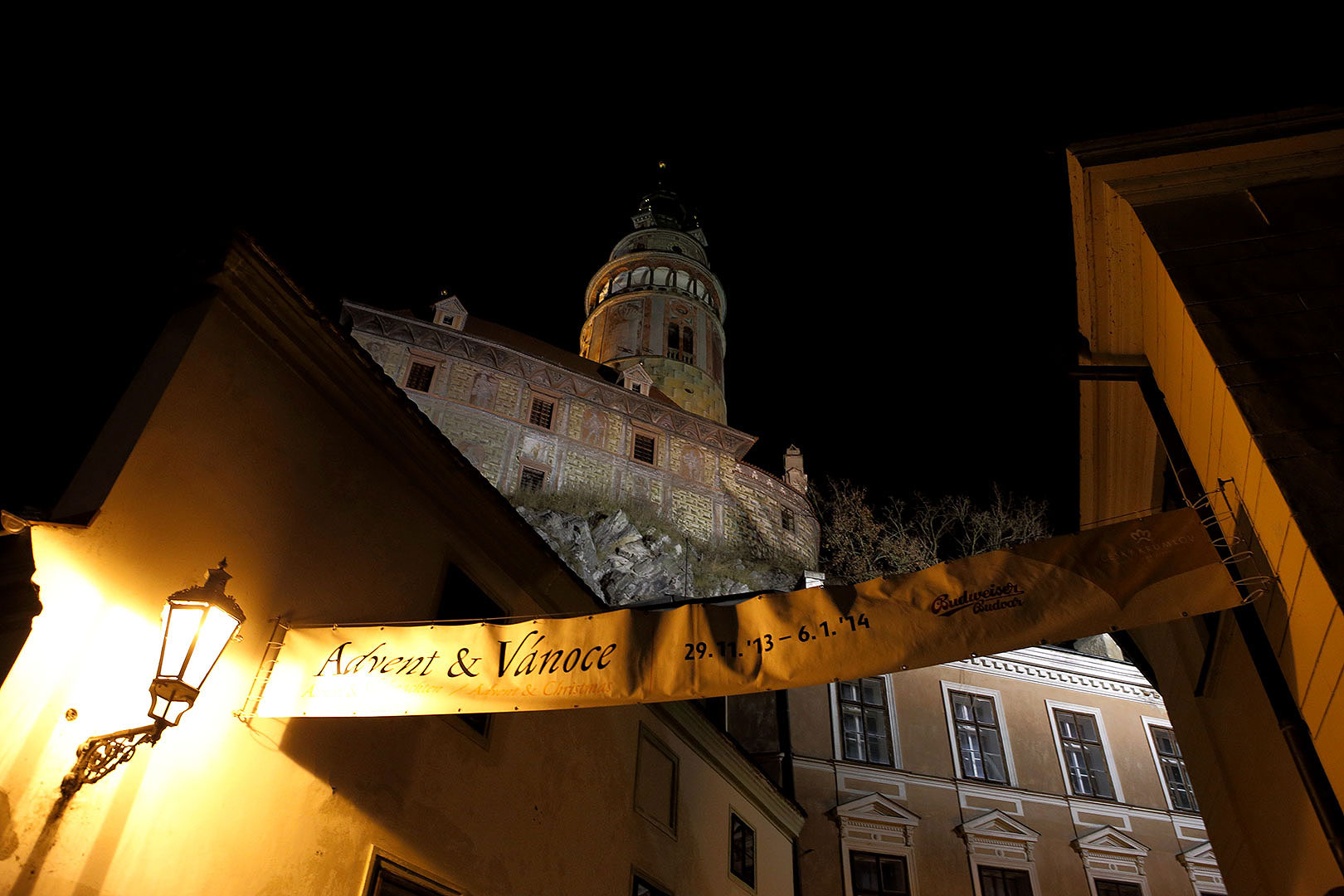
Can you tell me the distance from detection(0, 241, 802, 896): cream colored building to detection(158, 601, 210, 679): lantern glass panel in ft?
1.75

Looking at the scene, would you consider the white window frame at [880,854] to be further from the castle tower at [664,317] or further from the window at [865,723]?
the castle tower at [664,317]

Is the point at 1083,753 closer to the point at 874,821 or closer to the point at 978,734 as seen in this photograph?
the point at 978,734

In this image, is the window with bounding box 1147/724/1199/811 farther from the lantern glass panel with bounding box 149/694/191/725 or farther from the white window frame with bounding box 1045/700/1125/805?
the lantern glass panel with bounding box 149/694/191/725

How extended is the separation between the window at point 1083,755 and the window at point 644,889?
11.3m

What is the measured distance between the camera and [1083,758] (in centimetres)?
1897

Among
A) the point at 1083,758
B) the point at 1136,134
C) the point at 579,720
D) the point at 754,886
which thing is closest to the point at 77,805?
the point at 579,720

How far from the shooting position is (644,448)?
41.9 meters

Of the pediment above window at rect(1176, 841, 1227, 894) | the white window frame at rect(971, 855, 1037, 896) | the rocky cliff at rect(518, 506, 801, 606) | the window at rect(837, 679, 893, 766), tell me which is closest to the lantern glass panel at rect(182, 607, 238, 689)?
the window at rect(837, 679, 893, 766)

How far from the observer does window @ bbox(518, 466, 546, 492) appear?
37156 millimetres

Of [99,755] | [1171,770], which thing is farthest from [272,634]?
[1171,770]

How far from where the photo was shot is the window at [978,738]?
59.8 ft

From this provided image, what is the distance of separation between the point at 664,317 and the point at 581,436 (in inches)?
776

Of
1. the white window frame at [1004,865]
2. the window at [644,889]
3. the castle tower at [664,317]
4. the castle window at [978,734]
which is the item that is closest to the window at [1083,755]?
the castle window at [978,734]

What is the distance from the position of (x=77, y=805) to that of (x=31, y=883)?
0.43m
